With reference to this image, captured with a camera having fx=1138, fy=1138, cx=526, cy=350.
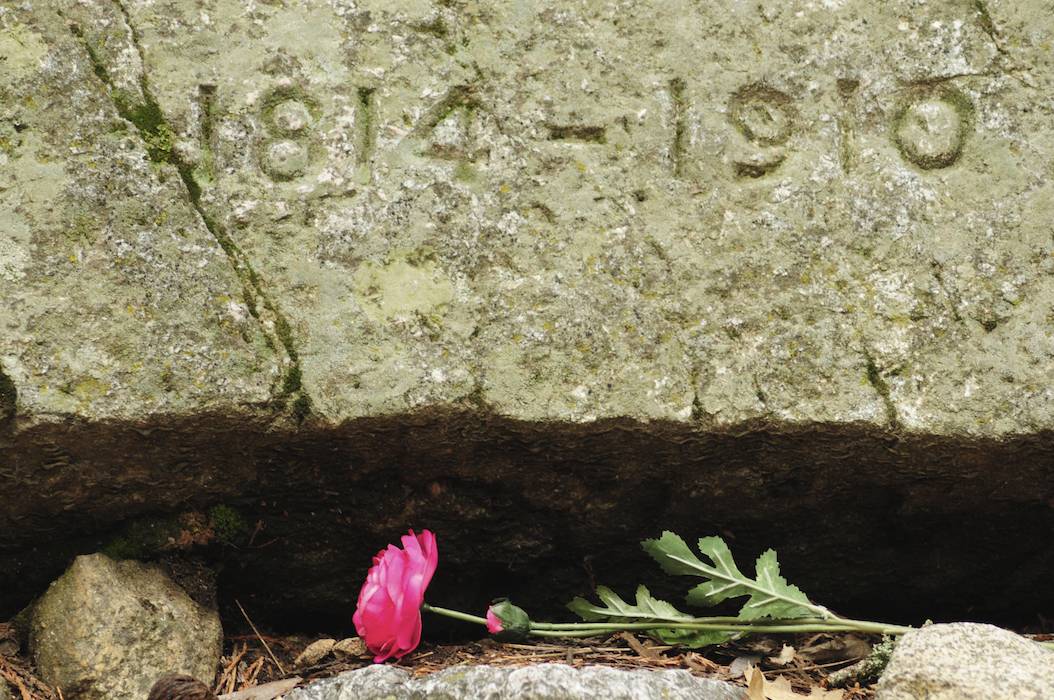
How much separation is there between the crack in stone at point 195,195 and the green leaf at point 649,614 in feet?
2.72

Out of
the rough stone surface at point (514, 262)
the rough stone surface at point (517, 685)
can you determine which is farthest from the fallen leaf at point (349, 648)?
the rough stone surface at point (517, 685)

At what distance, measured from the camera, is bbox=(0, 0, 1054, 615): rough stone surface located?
92.7 inches

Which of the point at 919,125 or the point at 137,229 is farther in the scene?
the point at 919,125

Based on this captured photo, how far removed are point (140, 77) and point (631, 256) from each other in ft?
3.67

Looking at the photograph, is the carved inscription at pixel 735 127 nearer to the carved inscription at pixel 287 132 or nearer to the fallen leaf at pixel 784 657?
the carved inscription at pixel 287 132

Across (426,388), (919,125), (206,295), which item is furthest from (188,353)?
(919,125)

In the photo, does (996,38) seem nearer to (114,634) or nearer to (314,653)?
(314,653)

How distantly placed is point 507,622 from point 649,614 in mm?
324

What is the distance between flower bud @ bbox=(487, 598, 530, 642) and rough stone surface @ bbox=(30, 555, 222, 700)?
0.63 meters

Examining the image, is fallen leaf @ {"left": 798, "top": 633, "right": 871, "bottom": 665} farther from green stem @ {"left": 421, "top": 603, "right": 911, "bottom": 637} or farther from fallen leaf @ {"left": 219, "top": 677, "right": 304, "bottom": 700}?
fallen leaf @ {"left": 219, "top": 677, "right": 304, "bottom": 700}

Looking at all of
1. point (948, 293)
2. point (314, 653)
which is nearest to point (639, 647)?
point (314, 653)

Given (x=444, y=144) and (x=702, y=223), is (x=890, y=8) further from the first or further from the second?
(x=444, y=144)

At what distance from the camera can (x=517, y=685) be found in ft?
6.98

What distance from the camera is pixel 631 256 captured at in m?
2.49
